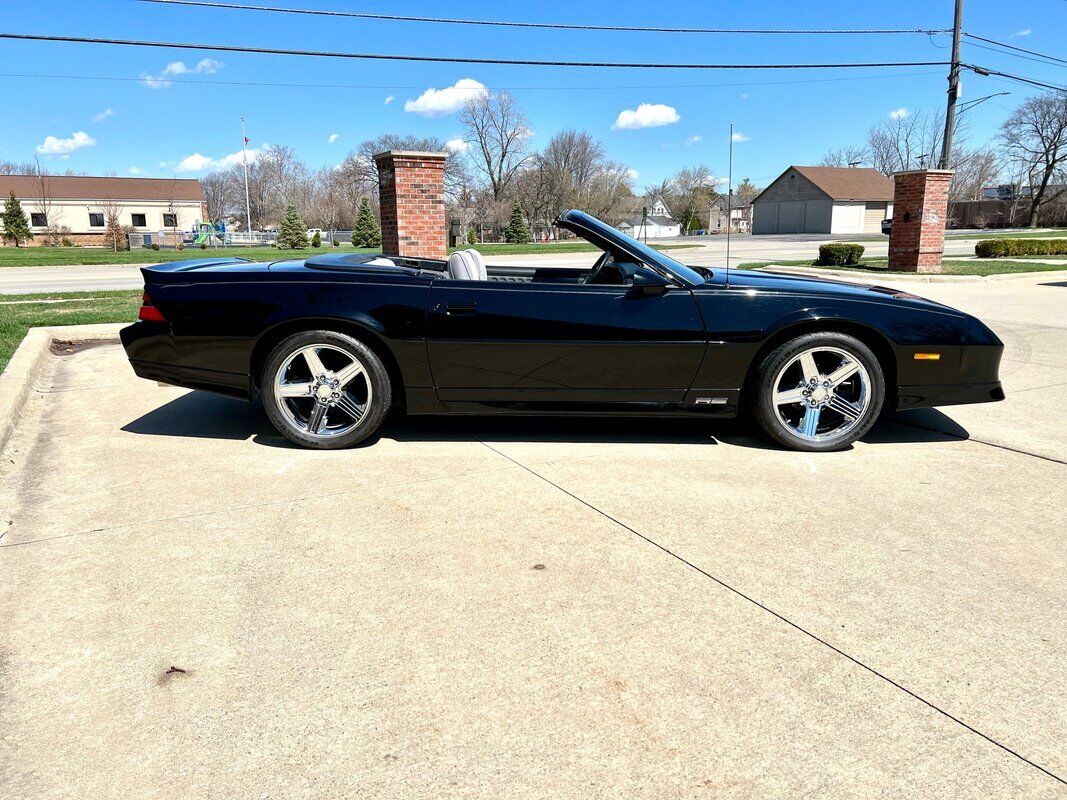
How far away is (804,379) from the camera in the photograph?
4.70 m

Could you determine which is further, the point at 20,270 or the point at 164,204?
the point at 164,204

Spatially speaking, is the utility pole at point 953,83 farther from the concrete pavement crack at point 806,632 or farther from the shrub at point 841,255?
the concrete pavement crack at point 806,632

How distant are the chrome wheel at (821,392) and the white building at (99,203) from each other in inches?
2562

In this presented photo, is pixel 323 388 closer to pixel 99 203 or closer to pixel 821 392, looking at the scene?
pixel 821 392

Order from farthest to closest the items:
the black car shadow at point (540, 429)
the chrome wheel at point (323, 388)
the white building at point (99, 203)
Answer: the white building at point (99, 203) < the black car shadow at point (540, 429) < the chrome wheel at point (323, 388)

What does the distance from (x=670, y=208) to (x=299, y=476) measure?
353 ft

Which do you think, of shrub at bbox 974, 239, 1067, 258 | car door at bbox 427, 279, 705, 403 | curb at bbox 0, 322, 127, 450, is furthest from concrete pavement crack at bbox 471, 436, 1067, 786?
shrub at bbox 974, 239, 1067, 258

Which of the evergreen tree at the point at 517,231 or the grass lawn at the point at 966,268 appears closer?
the grass lawn at the point at 966,268

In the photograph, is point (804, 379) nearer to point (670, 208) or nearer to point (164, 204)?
point (164, 204)

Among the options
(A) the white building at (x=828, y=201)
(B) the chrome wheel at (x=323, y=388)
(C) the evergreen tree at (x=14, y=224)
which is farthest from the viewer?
(A) the white building at (x=828, y=201)

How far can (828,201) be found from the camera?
68.8 meters

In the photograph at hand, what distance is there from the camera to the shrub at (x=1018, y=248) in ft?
89.2

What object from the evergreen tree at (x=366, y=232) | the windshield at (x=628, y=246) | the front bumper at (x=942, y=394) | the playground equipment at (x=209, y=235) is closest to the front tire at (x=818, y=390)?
the front bumper at (x=942, y=394)

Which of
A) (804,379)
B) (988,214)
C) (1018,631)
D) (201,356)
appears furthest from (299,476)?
(988,214)
